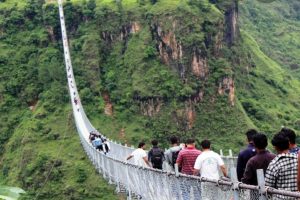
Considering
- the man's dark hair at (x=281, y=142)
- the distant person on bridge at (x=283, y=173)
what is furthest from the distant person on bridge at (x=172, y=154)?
the distant person on bridge at (x=283, y=173)

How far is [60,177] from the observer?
42438 millimetres

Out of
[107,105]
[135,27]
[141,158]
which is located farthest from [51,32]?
[141,158]

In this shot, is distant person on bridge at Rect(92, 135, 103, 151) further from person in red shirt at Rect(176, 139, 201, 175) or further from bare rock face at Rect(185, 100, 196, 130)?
bare rock face at Rect(185, 100, 196, 130)

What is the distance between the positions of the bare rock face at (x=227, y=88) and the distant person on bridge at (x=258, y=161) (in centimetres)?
4362

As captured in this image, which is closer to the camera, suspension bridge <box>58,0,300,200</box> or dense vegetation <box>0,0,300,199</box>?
suspension bridge <box>58,0,300,200</box>

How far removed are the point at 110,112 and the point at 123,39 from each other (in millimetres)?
6224

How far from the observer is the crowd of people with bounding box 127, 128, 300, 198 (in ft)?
15.7

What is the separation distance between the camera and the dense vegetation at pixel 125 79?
4719cm

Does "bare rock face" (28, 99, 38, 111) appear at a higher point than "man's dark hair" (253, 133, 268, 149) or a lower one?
lower

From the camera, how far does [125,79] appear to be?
167 ft

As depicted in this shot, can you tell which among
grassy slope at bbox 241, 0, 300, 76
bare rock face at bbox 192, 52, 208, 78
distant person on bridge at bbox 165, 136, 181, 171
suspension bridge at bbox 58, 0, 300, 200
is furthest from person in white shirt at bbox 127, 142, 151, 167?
grassy slope at bbox 241, 0, 300, 76

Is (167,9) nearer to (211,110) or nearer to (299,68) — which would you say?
(211,110)

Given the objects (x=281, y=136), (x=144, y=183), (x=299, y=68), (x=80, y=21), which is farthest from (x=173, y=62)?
(x=281, y=136)

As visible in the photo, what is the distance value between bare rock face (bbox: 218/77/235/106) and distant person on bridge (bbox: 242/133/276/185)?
4362 centimetres
